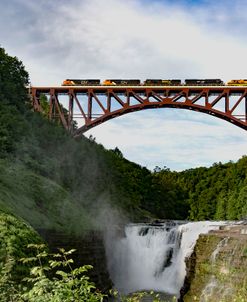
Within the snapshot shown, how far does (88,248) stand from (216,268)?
19.8 feet

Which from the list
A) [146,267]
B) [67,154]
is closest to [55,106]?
[67,154]

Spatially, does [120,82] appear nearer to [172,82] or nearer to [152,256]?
[172,82]

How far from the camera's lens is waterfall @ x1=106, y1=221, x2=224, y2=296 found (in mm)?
25969

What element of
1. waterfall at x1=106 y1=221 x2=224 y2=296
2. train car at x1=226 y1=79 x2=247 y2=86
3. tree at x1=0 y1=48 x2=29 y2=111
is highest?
train car at x1=226 y1=79 x2=247 y2=86

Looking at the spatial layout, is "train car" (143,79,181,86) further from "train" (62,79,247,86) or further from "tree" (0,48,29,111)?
"tree" (0,48,29,111)

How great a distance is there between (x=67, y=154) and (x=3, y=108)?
6854mm

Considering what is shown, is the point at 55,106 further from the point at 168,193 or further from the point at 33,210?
the point at 168,193

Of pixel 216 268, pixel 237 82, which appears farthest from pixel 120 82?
pixel 216 268

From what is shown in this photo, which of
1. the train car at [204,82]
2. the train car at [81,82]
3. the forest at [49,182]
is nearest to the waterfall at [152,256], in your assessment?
the forest at [49,182]

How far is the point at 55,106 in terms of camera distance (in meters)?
43.2

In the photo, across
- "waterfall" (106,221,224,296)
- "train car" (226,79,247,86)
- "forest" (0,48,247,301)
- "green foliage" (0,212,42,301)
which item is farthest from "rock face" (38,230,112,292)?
"train car" (226,79,247,86)

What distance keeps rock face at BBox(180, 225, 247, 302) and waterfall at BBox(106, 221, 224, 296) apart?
7908 millimetres

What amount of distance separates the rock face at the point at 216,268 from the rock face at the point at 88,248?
3851 millimetres

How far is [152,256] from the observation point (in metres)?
29.2
